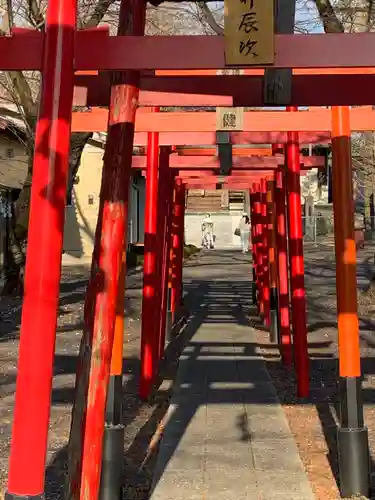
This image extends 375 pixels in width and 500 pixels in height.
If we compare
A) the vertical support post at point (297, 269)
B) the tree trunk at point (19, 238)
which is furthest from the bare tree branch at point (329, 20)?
the tree trunk at point (19, 238)

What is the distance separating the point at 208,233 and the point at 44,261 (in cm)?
3352

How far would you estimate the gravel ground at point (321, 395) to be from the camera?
5365 mm

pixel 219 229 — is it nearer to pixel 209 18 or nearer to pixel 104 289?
pixel 209 18

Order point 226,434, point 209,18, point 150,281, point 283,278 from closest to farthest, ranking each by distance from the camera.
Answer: point 226,434, point 150,281, point 283,278, point 209,18

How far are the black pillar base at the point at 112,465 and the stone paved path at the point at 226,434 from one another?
26 centimetres

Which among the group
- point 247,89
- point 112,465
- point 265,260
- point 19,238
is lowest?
point 112,465

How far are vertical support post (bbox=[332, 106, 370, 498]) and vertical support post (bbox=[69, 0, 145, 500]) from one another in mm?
1860

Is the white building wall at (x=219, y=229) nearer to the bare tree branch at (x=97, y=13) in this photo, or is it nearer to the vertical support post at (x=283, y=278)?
the bare tree branch at (x=97, y=13)

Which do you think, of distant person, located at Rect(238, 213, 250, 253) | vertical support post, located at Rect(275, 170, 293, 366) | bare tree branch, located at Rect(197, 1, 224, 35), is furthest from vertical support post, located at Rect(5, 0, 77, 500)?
distant person, located at Rect(238, 213, 250, 253)

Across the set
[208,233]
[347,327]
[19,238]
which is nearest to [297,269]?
[347,327]

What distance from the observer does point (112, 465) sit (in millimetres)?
4570

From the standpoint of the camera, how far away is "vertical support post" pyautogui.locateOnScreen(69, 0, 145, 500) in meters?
3.35

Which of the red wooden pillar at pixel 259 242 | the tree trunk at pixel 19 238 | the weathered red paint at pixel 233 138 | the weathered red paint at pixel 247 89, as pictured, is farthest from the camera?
the tree trunk at pixel 19 238

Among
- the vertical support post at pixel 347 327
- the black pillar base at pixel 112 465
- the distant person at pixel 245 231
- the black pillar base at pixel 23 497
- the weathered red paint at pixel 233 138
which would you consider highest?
the distant person at pixel 245 231
